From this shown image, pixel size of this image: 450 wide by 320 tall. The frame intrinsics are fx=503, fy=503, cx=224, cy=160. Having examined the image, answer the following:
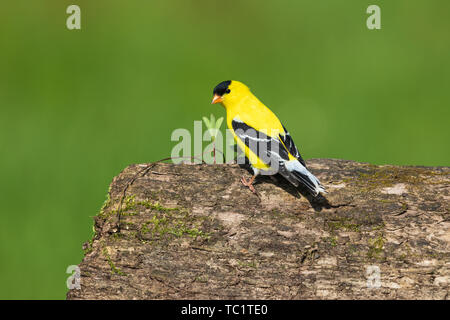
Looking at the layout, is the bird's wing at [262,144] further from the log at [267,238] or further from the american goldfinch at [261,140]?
the log at [267,238]

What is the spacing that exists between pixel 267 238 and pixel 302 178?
452 millimetres

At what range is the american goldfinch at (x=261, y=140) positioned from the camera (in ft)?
10.6

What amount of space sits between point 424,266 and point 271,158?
1.14m

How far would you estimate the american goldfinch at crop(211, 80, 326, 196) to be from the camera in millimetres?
3227

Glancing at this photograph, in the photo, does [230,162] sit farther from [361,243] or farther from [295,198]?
[361,243]

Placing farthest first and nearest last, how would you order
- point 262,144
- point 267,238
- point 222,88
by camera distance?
point 222,88 < point 262,144 < point 267,238

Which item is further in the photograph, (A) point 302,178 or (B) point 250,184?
(B) point 250,184

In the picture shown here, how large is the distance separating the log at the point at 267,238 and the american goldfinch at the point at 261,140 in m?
0.14

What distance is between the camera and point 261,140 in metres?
3.47

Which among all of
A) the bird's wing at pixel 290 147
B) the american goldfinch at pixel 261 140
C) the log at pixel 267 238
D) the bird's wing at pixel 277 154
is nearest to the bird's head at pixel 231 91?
the american goldfinch at pixel 261 140

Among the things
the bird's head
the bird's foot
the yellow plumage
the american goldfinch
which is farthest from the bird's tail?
the bird's head

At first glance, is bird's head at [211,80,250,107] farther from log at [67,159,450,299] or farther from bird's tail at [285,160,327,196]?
bird's tail at [285,160,327,196]

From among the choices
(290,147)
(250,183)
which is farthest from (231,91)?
(250,183)

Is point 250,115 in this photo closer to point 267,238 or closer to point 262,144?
point 262,144
